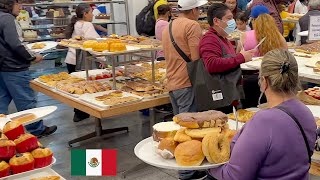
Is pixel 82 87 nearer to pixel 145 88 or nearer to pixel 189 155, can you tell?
pixel 145 88

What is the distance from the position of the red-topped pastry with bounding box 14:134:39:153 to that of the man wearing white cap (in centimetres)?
172

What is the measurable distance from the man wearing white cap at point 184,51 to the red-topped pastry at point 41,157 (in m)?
1.73

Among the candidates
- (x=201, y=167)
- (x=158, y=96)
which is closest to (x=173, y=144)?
(x=201, y=167)

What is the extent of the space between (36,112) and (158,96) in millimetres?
1495

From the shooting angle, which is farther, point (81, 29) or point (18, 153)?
point (81, 29)

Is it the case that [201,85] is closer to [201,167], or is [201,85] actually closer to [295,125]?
[201,167]

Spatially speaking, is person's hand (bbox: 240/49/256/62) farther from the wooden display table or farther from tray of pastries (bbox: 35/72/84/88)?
tray of pastries (bbox: 35/72/84/88)

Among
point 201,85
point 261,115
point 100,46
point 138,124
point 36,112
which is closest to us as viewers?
Answer: point 261,115

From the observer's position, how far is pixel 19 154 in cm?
234

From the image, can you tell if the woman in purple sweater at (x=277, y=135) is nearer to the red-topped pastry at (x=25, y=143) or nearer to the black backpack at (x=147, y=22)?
the red-topped pastry at (x=25, y=143)

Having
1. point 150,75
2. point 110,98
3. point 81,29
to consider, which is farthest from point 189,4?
point 81,29

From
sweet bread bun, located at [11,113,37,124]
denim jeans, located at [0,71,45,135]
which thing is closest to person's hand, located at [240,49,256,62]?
sweet bread bun, located at [11,113,37,124]

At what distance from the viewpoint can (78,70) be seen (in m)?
6.30

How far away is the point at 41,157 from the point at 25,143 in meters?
0.13
